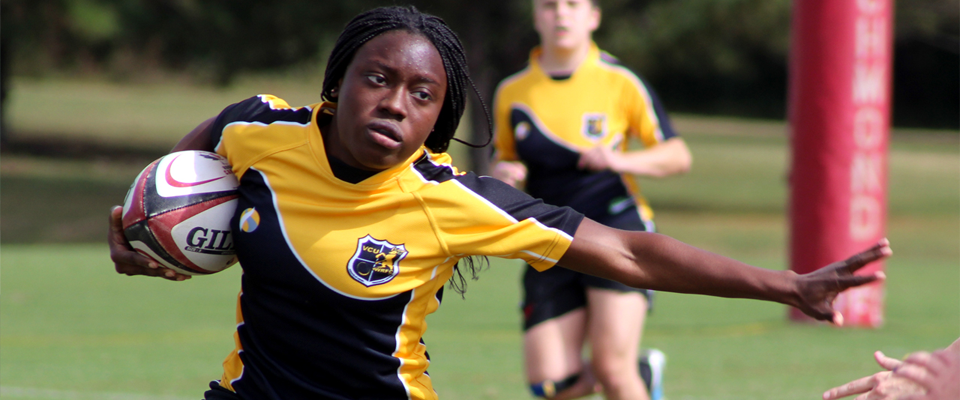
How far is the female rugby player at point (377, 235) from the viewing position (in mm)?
3230

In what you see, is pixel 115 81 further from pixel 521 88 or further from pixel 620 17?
pixel 521 88

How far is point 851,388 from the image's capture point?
3.06 m

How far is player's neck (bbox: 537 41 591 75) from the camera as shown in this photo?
6.23 meters

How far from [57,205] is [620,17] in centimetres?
1087

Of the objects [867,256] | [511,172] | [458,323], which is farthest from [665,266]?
[458,323]

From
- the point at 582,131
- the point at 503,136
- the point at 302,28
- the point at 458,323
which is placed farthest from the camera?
the point at 302,28

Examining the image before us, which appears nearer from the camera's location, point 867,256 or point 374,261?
point 867,256

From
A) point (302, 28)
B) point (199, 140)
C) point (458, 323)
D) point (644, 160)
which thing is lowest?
point (458, 323)

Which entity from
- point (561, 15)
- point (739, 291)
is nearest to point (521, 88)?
point (561, 15)

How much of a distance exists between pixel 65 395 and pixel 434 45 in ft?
15.8

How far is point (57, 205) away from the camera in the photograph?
848 inches

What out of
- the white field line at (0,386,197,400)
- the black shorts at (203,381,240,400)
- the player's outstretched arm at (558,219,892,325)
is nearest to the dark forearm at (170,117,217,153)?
the black shorts at (203,381,240,400)

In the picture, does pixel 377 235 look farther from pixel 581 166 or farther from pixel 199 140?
pixel 581 166

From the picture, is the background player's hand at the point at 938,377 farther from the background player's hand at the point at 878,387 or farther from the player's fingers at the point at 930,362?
the background player's hand at the point at 878,387
